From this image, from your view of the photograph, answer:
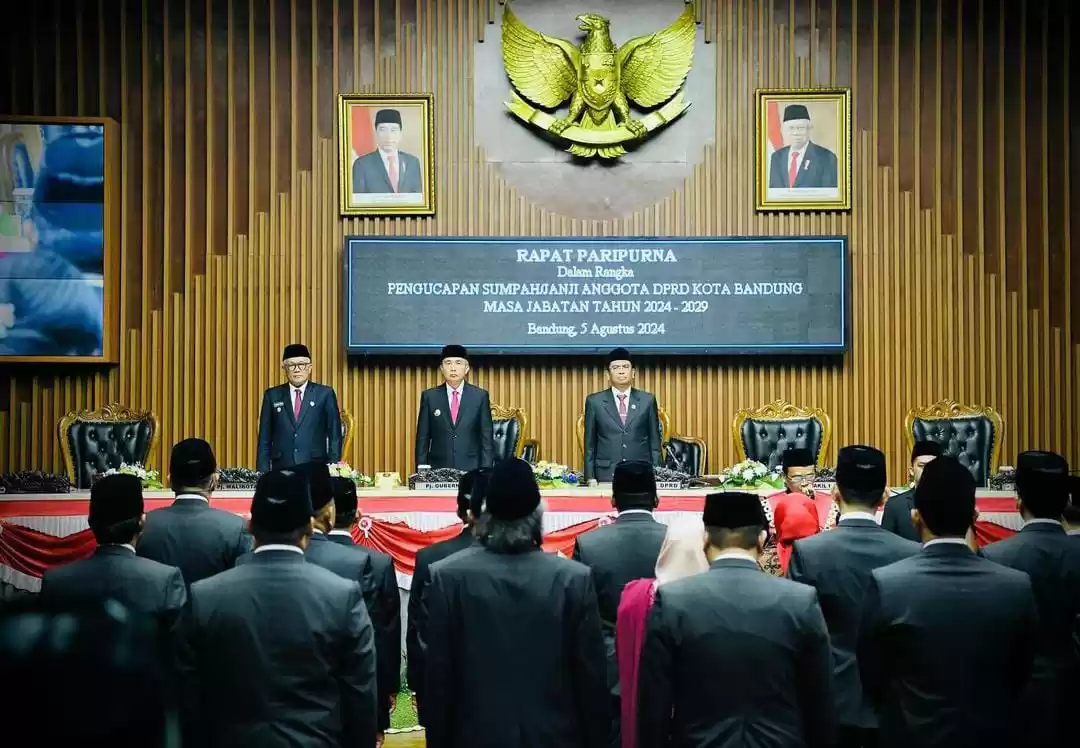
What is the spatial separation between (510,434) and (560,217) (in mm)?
2049

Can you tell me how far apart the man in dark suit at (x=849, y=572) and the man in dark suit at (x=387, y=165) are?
21.5 ft

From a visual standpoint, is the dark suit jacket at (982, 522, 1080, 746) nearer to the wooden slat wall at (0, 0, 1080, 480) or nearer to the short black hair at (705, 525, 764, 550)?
the short black hair at (705, 525, 764, 550)

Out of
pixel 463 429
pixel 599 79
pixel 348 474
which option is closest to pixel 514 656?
pixel 348 474

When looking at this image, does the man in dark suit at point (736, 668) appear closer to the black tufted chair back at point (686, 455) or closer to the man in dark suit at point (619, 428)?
the man in dark suit at point (619, 428)

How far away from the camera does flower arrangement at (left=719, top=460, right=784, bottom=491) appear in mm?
6777

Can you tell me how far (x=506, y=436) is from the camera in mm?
8641

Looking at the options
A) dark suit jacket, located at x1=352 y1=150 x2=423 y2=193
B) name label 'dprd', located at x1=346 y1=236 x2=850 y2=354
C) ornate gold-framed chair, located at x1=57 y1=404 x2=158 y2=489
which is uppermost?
dark suit jacket, located at x1=352 y1=150 x2=423 y2=193

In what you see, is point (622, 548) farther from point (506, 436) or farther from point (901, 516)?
point (506, 436)

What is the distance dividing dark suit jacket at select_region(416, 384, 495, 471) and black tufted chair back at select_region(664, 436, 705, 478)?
4.45 ft

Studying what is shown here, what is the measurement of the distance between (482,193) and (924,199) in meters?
3.56

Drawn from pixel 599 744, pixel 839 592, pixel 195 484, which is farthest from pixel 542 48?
pixel 599 744

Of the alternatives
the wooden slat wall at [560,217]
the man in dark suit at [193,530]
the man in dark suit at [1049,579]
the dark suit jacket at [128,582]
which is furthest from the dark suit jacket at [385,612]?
the wooden slat wall at [560,217]

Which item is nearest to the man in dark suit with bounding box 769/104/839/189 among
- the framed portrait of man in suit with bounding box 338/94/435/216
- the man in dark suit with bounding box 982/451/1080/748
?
the framed portrait of man in suit with bounding box 338/94/435/216

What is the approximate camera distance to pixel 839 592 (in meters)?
3.57
